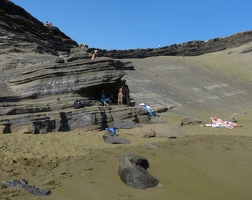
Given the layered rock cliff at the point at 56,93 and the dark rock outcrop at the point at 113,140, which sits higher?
the layered rock cliff at the point at 56,93

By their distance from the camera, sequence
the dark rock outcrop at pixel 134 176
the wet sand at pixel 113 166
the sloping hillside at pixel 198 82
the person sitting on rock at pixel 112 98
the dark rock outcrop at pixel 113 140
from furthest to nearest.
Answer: the sloping hillside at pixel 198 82 → the person sitting on rock at pixel 112 98 → the dark rock outcrop at pixel 113 140 → the dark rock outcrop at pixel 134 176 → the wet sand at pixel 113 166

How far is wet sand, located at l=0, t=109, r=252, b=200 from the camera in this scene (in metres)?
4.81

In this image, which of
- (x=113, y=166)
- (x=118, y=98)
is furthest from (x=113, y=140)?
(x=118, y=98)

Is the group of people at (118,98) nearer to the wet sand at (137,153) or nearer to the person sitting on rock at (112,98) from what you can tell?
the person sitting on rock at (112,98)

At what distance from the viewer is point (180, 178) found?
5617 millimetres

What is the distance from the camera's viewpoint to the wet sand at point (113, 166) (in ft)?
15.8

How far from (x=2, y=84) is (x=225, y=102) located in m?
15.1

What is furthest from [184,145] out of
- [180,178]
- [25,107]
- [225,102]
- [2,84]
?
[225,102]

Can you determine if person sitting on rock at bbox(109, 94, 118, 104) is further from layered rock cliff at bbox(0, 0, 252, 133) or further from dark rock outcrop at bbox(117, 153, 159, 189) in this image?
dark rock outcrop at bbox(117, 153, 159, 189)

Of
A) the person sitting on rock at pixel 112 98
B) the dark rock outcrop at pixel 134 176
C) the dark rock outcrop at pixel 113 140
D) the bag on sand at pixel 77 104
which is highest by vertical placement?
the bag on sand at pixel 77 104

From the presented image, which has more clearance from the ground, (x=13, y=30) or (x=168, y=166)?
(x=13, y=30)

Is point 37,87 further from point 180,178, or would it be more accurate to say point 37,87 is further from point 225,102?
point 225,102

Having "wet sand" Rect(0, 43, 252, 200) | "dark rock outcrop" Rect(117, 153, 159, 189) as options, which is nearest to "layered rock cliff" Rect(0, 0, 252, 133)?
"wet sand" Rect(0, 43, 252, 200)

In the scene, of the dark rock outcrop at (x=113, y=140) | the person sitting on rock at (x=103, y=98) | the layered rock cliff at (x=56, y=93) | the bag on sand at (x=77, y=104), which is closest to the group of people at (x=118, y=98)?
the person sitting on rock at (x=103, y=98)
